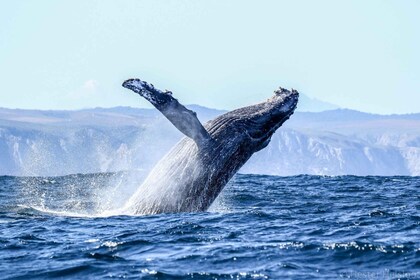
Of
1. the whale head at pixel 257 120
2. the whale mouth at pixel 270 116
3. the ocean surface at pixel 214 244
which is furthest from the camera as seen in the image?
the whale mouth at pixel 270 116

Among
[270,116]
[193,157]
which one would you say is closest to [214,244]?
[193,157]

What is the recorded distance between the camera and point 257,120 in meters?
14.9

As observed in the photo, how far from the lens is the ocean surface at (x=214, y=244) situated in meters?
9.40

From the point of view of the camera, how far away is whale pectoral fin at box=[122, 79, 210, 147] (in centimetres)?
Result: 1321

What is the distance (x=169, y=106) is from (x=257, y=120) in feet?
6.78

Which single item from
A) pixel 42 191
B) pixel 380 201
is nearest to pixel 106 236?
pixel 380 201

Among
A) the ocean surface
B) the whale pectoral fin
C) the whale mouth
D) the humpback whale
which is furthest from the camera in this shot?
the whale mouth

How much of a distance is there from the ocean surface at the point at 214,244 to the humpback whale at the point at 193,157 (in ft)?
1.36

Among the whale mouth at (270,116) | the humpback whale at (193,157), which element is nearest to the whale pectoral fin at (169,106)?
the humpback whale at (193,157)

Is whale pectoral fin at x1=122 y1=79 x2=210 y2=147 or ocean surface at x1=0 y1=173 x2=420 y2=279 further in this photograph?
whale pectoral fin at x1=122 y1=79 x2=210 y2=147

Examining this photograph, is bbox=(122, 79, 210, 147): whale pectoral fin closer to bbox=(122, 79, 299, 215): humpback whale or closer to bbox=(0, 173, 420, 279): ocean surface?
bbox=(122, 79, 299, 215): humpback whale

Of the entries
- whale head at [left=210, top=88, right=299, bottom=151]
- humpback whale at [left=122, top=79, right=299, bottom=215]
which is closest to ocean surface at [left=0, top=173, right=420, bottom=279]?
humpback whale at [left=122, top=79, right=299, bottom=215]

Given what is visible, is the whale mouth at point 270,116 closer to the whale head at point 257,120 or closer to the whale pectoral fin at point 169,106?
the whale head at point 257,120

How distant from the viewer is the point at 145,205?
45.8 feet
